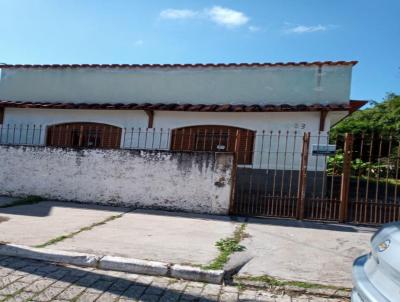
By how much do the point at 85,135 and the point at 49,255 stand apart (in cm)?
837

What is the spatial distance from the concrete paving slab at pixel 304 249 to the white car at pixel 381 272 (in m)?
1.47

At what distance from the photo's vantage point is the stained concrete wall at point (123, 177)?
8.23 metres

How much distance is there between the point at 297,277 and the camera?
417 centimetres

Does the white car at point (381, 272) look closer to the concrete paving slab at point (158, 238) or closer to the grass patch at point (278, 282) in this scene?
the grass patch at point (278, 282)

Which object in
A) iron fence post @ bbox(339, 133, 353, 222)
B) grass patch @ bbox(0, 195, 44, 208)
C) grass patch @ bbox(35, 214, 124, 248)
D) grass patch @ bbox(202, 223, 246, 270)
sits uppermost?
iron fence post @ bbox(339, 133, 353, 222)

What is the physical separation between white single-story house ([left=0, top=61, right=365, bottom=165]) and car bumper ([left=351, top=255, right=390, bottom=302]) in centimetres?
809

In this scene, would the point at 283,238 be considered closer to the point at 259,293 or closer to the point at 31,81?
the point at 259,293

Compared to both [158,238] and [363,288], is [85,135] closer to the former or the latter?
[158,238]

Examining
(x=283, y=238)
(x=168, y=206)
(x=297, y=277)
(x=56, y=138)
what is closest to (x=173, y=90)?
(x=56, y=138)

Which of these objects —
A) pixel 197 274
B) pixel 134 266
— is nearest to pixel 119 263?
pixel 134 266

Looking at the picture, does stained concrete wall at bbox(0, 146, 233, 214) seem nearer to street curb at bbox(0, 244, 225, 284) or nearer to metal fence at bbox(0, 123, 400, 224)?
metal fence at bbox(0, 123, 400, 224)

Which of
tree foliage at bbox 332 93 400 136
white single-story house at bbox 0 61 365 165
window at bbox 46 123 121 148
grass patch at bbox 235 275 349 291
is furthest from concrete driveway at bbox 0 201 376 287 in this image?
tree foliage at bbox 332 93 400 136

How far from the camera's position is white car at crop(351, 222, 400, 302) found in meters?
2.23

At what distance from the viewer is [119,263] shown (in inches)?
169
